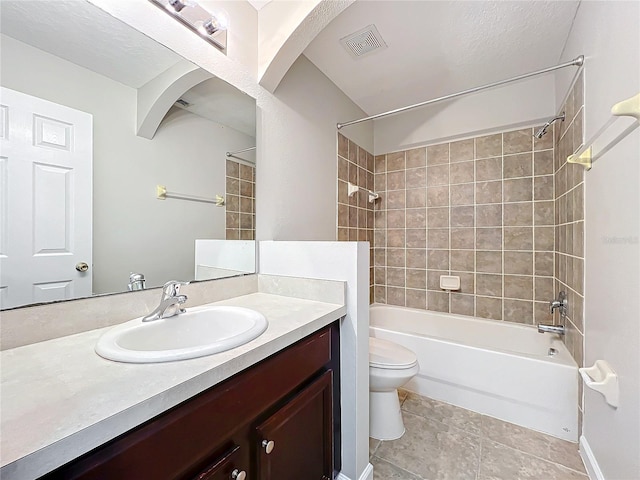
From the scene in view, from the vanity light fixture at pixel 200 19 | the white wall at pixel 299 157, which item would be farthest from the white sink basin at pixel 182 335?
the vanity light fixture at pixel 200 19

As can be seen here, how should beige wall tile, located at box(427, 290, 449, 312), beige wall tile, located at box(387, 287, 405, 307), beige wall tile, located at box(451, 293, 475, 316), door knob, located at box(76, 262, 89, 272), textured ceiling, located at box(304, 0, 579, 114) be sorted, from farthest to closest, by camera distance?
beige wall tile, located at box(387, 287, 405, 307) < beige wall tile, located at box(427, 290, 449, 312) < beige wall tile, located at box(451, 293, 475, 316) < textured ceiling, located at box(304, 0, 579, 114) < door knob, located at box(76, 262, 89, 272)

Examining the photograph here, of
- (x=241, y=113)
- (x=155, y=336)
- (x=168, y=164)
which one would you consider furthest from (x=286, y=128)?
(x=155, y=336)

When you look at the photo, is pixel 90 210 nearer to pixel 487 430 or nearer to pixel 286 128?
pixel 286 128

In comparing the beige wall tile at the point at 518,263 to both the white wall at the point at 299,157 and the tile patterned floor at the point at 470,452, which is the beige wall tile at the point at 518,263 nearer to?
the tile patterned floor at the point at 470,452

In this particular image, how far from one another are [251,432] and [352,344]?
1.81 ft

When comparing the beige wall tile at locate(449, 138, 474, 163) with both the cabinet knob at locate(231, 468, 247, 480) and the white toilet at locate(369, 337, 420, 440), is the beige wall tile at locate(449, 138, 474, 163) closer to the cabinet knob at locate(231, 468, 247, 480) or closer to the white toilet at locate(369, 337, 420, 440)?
the white toilet at locate(369, 337, 420, 440)

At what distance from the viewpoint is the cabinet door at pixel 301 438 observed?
788 mm

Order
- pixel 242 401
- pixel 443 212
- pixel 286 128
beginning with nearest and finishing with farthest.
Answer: pixel 242 401 → pixel 286 128 → pixel 443 212

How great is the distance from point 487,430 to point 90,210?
2258 mm

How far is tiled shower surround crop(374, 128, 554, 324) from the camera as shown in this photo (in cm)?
221

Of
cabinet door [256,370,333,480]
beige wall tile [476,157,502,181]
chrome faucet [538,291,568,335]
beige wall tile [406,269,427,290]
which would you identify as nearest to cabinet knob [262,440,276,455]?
cabinet door [256,370,333,480]

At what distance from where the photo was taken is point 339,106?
2326mm

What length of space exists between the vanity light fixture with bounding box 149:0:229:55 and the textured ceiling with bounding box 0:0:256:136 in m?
0.17

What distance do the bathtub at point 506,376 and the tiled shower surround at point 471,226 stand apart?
24cm
